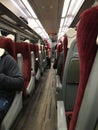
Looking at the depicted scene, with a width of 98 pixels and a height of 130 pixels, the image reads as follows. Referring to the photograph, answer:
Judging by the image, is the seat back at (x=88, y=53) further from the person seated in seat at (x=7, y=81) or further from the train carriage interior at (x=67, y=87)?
the person seated in seat at (x=7, y=81)

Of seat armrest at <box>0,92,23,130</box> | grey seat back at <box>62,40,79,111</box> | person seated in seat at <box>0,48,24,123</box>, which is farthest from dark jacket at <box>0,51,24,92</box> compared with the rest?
grey seat back at <box>62,40,79,111</box>

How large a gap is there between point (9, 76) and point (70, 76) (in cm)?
69

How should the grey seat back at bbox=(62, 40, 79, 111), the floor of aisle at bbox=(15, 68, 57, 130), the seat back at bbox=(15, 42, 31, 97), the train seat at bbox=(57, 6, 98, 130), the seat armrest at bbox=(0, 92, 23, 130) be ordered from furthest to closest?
the seat back at bbox=(15, 42, 31, 97) < the floor of aisle at bbox=(15, 68, 57, 130) < the grey seat back at bbox=(62, 40, 79, 111) < the seat armrest at bbox=(0, 92, 23, 130) < the train seat at bbox=(57, 6, 98, 130)

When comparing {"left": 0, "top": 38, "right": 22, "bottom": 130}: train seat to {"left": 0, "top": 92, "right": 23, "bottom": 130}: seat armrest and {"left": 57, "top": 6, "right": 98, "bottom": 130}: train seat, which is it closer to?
{"left": 0, "top": 92, "right": 23, "bottom": 130}: seat armrest

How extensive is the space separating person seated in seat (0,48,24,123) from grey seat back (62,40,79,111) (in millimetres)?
543

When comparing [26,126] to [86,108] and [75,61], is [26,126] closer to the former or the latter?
[75,61]

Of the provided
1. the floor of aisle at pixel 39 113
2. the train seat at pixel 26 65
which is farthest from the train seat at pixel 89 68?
the train seat at pixel 26 65

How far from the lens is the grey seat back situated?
2.18 m

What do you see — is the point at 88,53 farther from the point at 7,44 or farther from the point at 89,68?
the point at 7,44

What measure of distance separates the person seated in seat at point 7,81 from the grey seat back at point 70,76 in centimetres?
54

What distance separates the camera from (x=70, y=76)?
2262mm

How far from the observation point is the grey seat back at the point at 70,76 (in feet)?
7.15

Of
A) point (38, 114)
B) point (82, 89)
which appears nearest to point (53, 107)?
point (38, 114)

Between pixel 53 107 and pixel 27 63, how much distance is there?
102 centimetres
